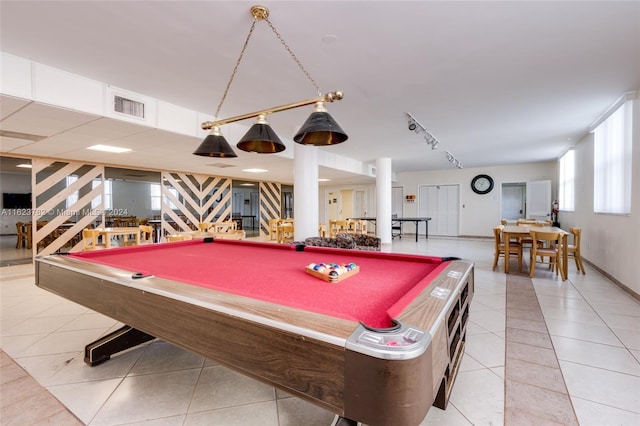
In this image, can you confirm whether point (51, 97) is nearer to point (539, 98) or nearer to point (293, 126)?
point (293, 126)

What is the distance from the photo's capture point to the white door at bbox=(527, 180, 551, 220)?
957 centimetres

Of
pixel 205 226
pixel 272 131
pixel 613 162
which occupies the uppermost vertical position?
pixel 613 162

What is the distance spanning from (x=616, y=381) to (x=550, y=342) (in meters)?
0.55

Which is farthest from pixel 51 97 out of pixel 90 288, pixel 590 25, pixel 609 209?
pixel 609 209

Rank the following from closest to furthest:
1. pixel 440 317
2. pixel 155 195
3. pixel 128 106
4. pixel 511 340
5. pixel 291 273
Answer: pixel 440 317
pixel 291 273
pixel 511 340
pixel 128 106
pixel 155 195

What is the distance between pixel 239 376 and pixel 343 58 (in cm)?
301

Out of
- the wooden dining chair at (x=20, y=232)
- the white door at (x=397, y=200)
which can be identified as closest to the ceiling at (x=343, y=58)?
the wooden dining chair at (x=20, y=232)

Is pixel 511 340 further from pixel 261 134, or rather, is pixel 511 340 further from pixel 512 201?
pixel 512 201

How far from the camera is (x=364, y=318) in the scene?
1.11m

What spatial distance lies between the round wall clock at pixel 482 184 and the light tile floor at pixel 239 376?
27.2ft

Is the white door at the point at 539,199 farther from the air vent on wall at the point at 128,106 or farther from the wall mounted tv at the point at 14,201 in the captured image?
the wall mounted tv at the point at 14,201

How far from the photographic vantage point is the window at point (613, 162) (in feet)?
13.1

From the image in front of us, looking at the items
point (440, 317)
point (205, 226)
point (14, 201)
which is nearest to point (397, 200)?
point (205, 226)

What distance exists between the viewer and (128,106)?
3734mm
